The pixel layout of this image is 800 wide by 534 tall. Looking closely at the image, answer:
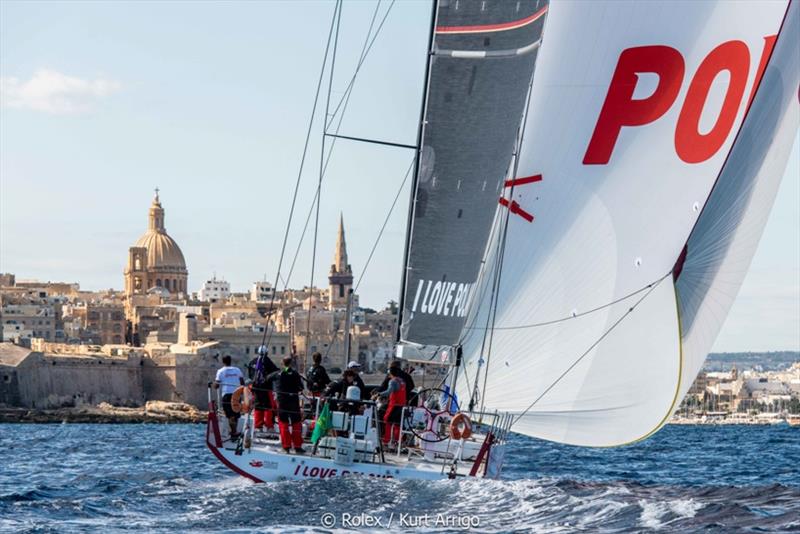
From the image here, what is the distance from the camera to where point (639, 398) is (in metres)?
13.4

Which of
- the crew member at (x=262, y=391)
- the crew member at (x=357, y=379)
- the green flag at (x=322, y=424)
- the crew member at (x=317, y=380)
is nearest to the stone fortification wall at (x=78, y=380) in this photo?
the crew member at (x=262, y=391)

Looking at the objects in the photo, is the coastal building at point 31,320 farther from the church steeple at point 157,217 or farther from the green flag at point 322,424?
the green flag at point 322,424

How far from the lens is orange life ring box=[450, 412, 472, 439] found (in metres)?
13.6

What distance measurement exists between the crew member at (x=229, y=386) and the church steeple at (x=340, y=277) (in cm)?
10539

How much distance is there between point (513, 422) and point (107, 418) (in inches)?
2190

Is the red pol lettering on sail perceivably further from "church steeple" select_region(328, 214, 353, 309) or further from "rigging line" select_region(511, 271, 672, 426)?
"church steeple" select_region(328, 214, 353, 309)

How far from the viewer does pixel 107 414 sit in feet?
229

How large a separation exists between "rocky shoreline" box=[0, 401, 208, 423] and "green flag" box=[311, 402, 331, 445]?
53.0 meters

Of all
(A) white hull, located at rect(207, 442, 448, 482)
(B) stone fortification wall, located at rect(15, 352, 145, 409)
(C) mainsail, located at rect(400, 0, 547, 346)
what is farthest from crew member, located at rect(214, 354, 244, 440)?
(B) stone fortification wall, located at rect(15, 352, 145, 409)

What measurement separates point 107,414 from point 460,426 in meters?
58.1

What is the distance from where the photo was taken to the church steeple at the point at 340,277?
4951 inches

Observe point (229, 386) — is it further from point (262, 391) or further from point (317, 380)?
point (317, 380)

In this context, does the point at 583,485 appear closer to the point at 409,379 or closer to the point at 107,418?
the point at 409,379

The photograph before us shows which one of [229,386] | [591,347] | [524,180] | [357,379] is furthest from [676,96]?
[229,386]
